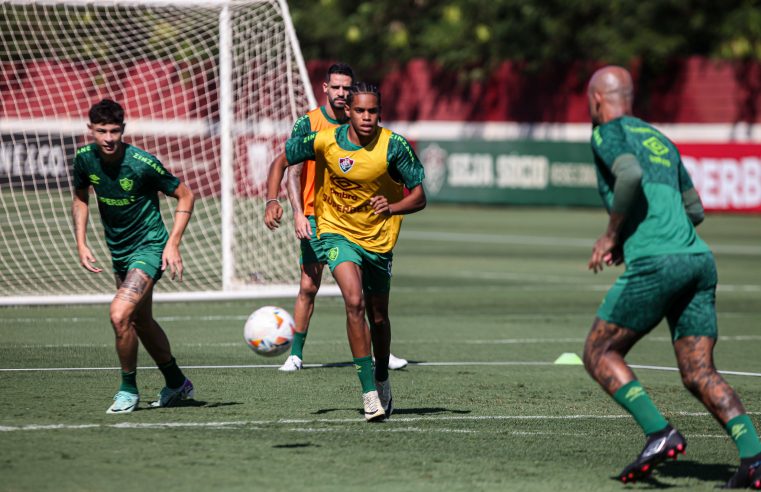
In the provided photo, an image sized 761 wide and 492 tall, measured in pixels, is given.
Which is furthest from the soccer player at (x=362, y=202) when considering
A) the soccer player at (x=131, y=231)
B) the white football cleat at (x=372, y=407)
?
the soccer player at (x=131, y=231)

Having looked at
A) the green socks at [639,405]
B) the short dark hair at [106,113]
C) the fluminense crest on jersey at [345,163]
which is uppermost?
the short dark hair at [106,113]

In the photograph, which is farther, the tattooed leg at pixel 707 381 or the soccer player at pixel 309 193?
the soccer player at pixel 309 193

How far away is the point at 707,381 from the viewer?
6672mm

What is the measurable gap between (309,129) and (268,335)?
159 cm

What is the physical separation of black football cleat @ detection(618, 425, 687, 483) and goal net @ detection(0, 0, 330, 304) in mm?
9225

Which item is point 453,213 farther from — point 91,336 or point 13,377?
point 13,377

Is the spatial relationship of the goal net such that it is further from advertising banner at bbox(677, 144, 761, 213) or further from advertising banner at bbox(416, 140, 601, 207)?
advertising banner at bbox(416, 140, 601, 207)

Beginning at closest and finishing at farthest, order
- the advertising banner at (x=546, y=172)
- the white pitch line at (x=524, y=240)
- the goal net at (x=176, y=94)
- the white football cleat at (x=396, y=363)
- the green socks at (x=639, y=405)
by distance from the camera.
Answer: the green socks at (x=639, y=405) → the white football cleat at (x=396, y=363) → the goal net at (x=176, y=94) → the white pitch line at (x=524, y=240) → the advertising banner at (x=546, y=172)

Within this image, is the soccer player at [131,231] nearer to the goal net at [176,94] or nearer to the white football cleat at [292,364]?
the white football cleat at [292,364]

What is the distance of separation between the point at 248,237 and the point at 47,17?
3.75 meters

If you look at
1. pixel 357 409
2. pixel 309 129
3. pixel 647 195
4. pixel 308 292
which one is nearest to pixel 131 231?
pixel 357 409

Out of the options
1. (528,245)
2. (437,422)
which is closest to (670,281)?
(437,422)

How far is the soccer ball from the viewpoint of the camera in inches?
397

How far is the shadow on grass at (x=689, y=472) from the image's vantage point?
6.77 m
